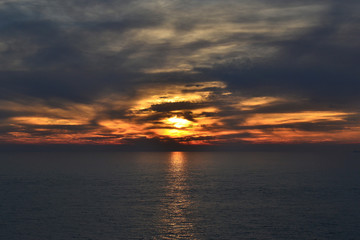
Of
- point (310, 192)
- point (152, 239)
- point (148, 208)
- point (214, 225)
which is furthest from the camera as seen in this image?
point (310, 192)

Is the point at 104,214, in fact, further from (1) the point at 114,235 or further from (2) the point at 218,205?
(2) the point at 218,205

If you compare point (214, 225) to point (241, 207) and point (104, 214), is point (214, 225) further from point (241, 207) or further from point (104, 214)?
point (104, 214)

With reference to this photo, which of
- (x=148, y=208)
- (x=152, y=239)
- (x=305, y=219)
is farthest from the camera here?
(x=148, y=208)

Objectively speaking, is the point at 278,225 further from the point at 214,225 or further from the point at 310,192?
the point at 310,192

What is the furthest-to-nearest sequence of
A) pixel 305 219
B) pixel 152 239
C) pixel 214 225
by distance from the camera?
pixel 305 219 < pixel 214 225 < pixel 152 239

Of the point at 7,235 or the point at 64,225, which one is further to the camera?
the point at 64,225

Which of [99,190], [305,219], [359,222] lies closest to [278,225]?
[305,219]

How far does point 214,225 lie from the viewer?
67875 mm

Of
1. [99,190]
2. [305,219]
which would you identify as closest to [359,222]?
[305,219]

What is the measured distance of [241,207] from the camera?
85.9 m

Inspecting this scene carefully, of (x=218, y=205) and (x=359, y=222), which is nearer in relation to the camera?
(x=359, y=222)

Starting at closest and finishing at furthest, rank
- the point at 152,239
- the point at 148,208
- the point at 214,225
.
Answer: the point at 152,239, the point at 214,225, the point at 148,208

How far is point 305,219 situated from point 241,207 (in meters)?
17.7

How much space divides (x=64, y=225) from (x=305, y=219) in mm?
55291
